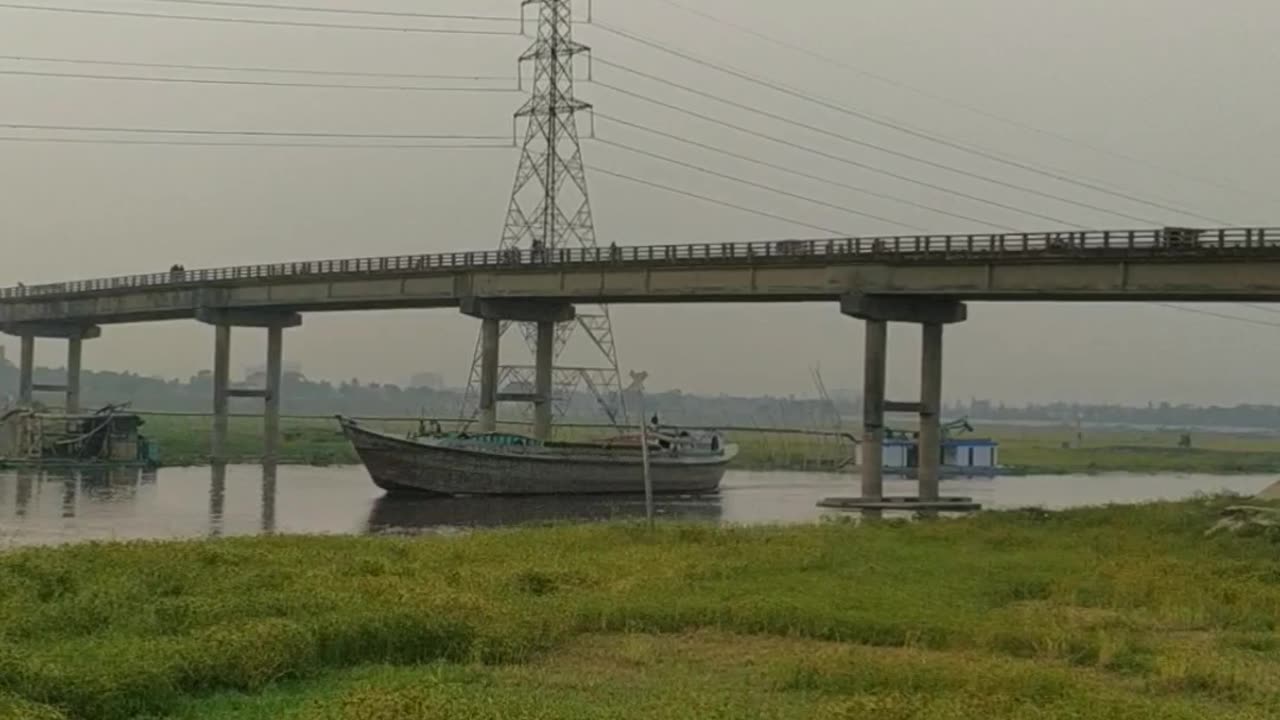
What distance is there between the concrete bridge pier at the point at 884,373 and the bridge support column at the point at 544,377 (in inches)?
934

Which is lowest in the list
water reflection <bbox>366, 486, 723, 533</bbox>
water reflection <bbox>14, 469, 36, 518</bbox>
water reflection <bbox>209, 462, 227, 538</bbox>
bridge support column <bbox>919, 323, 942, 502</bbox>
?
water reflection <bbox>366, 486, 723, 533</bbox>

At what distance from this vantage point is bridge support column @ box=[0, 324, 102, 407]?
109500 millimetres

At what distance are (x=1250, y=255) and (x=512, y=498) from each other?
122 feet

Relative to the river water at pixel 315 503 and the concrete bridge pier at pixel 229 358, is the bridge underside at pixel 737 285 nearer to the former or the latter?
the concrete bridge pier at pixel 229 358

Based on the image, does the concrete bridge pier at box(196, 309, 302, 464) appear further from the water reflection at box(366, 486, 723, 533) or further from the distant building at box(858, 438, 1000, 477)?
the distant building at box(858, 438, 1000, 477)

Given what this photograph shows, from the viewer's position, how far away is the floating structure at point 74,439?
7700cm

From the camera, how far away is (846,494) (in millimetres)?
78875

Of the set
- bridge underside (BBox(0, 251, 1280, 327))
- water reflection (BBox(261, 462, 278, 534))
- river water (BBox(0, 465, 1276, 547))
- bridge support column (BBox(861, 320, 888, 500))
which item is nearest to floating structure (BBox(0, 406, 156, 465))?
river water (BBox(0, 465, 1276, 547))

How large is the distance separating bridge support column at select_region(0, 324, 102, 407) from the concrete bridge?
36.4 feet

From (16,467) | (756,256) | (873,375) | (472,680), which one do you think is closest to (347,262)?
(16,467)

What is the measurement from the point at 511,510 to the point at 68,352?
6756cm

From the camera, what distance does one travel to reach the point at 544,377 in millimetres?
79188

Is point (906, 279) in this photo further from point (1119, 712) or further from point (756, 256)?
point (1119, 712)

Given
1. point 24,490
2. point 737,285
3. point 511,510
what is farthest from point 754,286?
point 24,490
